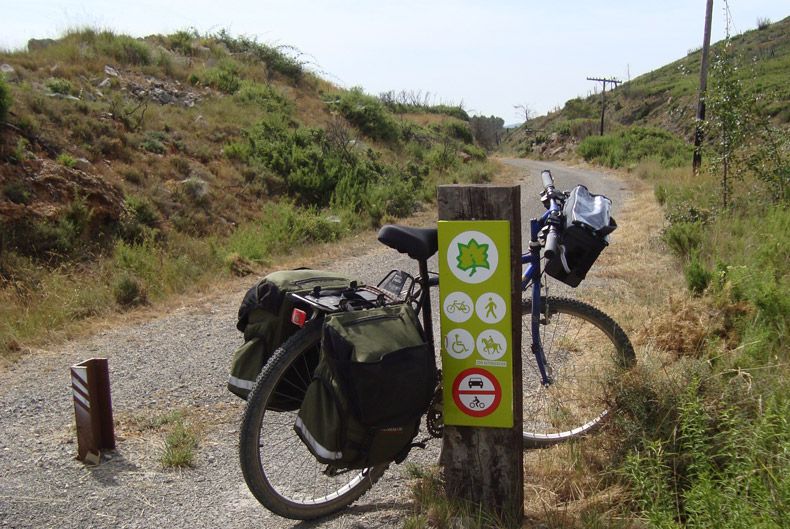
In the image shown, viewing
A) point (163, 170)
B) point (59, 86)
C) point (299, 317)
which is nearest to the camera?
point (299, 317)

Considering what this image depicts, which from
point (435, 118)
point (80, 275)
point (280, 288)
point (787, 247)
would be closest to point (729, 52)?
point (787, 247)

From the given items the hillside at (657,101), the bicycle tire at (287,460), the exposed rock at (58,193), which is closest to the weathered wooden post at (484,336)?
the bicycle tire at (287,460)

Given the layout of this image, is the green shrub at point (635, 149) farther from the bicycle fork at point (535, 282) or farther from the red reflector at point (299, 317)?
the red reflector at point (299, 317)

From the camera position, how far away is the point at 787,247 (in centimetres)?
611

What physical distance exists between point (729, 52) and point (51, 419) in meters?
8.62

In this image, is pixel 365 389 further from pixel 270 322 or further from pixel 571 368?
pixel 571 368

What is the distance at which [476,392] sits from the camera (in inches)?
109

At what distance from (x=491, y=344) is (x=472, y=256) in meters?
0.36

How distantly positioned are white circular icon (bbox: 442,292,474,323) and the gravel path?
97 centimetres

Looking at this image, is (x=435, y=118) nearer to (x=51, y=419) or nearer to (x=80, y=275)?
(x=80, y=275)

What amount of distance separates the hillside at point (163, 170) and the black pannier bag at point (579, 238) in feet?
15.8

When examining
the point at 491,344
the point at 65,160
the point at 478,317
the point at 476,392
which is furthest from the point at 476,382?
the point at 65,160

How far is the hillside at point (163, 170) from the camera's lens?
26.5 feet

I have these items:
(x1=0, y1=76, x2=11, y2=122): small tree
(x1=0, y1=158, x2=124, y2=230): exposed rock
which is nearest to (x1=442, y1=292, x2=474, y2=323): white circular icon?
(x1=0, y1=158, x2=124, y2=230): exposed rock
